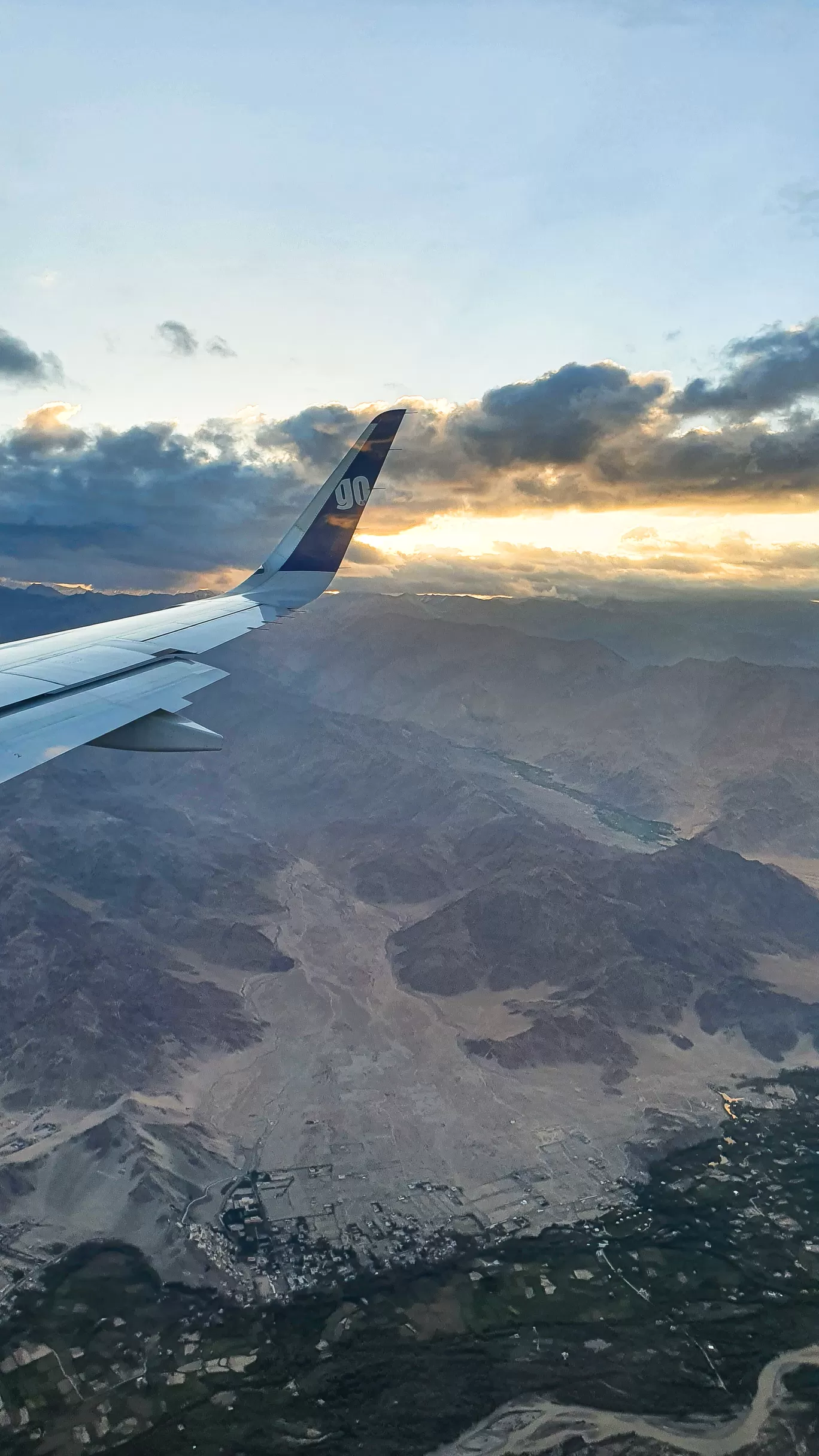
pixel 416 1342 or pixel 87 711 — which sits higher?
pixel 87 711

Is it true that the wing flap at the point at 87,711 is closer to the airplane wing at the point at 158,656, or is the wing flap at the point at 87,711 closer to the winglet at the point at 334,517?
the airplane wing at the point at 158,656

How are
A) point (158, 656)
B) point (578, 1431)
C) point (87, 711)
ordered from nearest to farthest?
point (87, 711)
point (158, 656)
point (578, 1431)

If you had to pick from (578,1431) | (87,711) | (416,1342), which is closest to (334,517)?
(87,711)

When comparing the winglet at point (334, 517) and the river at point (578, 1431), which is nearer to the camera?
the winglet at point (334, 517)

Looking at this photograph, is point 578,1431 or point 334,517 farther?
point 578,1431

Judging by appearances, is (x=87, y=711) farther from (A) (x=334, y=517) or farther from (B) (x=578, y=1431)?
(B) (x=578, y=1431)

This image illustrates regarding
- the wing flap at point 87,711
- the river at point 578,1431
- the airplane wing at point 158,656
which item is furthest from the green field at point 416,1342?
the wing flap at point 87,711

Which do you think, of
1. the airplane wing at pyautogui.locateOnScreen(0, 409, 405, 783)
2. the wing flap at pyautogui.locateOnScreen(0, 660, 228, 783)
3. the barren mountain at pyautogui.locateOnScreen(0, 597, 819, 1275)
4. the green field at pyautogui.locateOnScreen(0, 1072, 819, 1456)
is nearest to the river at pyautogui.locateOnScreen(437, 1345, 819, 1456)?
the green field at pyautogui.locateOnScreen(0, 1072, 819, 1456)
